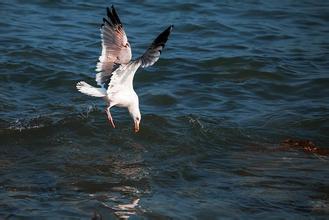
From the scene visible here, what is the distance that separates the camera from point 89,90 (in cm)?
817

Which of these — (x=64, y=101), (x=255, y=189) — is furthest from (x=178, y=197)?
(x=64, y=101)

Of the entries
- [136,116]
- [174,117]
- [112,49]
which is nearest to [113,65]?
[112,49]

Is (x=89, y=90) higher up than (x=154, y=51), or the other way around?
(x=154, y=51)

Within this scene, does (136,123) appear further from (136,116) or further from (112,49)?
(112,49)

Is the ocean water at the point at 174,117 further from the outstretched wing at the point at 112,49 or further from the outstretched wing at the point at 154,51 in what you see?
the outstretched wing at the point at 154,51

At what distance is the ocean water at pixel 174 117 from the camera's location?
7.03m

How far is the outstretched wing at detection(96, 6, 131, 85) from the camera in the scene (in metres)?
8.34

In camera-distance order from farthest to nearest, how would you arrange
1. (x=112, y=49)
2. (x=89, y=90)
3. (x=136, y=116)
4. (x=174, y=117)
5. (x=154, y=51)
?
(x=174, y=117), (x=136, y=116), (x=112, y=49), (x=89, y=90), (x=154, y=51)

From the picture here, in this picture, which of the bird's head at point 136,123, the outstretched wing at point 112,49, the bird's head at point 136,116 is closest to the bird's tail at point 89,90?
the outstretched wing at point 112,49

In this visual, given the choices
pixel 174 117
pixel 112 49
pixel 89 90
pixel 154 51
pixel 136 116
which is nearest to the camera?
pixel 154 51

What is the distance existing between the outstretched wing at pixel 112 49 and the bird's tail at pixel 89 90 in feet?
0.57

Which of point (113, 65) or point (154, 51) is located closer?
point (154, 51)

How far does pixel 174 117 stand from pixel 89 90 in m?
1.91

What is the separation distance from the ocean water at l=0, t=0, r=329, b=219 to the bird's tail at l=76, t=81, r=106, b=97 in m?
0.70
